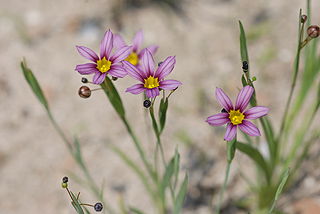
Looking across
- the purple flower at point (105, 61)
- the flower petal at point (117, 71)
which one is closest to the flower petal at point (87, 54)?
the purple flower at point (105, 61)

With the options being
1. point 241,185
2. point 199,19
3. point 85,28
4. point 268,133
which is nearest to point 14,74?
point 85,28

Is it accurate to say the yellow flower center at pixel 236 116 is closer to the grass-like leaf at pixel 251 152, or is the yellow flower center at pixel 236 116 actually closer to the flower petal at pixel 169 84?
the grass-like leaf at pixel 251 152

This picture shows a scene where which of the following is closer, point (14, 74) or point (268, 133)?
point (268, 133)

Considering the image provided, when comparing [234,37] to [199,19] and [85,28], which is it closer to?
[199,19]

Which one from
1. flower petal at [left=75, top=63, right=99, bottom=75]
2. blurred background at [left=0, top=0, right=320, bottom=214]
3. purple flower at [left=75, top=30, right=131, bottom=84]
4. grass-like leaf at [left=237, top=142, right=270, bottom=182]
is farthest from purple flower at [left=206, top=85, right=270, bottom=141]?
blurred background at [left=0, top=0, right=320, bottom=214]

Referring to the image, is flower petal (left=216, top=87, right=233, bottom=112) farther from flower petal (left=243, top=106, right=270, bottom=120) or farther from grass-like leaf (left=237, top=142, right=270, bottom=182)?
grass-like leaf (left=237, top=142, right=270, bottom=182)

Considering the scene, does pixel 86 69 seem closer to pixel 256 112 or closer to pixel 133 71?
pixel 133 71

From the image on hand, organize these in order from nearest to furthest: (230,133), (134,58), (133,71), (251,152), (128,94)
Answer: (230,133) → (133,71) → (251,152) → (134,58) → (128,94)

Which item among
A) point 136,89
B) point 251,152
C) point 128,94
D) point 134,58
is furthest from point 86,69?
point 128,94
